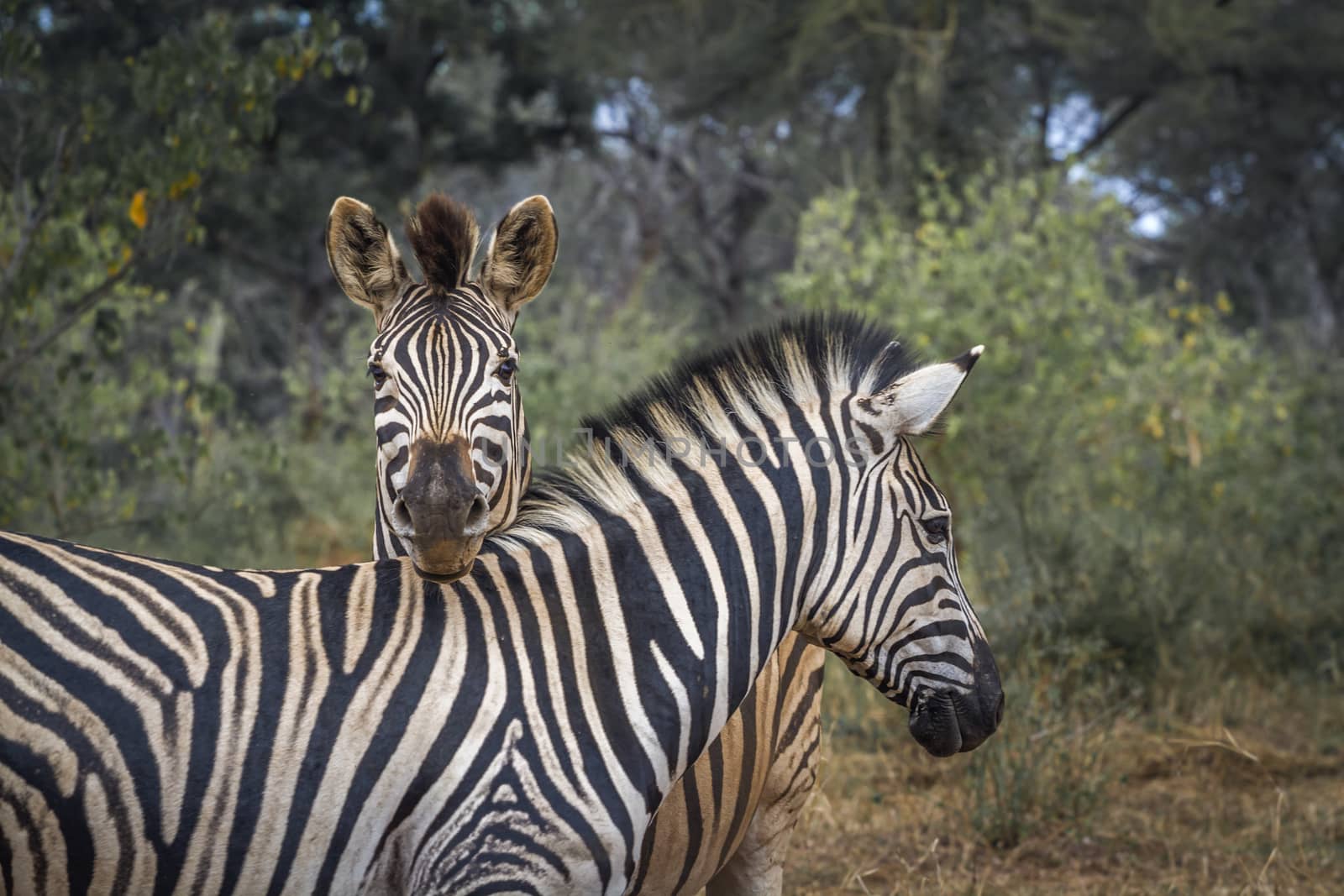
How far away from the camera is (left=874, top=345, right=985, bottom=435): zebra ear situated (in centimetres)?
279

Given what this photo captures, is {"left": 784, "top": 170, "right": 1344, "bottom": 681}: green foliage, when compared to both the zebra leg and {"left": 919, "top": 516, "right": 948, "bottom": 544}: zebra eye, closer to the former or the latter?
the zebra leg

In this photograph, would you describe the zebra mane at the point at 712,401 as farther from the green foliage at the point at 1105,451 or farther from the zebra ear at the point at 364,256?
the green foliage at the point at 1105,451

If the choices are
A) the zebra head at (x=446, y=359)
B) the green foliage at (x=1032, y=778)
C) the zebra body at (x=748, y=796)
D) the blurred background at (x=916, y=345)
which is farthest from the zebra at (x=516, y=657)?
the green foliage at (x=1032, y=778)

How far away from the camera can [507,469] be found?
3469mm

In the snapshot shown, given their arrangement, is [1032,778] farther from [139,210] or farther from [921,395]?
[139,210]

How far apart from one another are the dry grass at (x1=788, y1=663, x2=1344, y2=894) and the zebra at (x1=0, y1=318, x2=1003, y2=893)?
6.20ft

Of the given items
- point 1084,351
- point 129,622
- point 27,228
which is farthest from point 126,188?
point 1084,351

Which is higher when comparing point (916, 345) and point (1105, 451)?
point (916, 345)

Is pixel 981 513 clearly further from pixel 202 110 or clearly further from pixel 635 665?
pixel 635 665

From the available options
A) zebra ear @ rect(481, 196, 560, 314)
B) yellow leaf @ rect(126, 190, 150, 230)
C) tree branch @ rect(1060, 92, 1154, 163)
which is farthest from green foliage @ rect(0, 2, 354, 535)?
tree branch @ rect(1060, 92, 1154, 163)

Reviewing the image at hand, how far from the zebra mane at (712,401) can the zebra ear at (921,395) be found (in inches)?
6.7

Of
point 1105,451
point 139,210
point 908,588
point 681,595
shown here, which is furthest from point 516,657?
point 1105,451

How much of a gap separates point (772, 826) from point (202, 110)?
14.8ft

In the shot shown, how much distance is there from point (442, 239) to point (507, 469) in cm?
70
